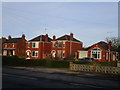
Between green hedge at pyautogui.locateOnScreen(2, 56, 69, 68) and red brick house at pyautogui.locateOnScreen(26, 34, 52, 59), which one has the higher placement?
red brick house at pyautogui.locateOnScreen(26, 34, 52, 59)

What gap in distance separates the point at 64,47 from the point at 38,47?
369 inches

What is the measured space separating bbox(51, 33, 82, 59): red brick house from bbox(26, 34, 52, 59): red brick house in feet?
Answer: 10.8

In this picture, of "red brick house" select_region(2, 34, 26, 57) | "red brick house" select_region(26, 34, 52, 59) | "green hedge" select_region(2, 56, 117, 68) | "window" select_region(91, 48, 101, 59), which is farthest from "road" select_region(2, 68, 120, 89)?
"red brick house" select_region(2, 34, 26, 57)

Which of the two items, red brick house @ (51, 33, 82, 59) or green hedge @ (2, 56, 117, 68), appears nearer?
green hedge @ (2, 56, 117, 68)

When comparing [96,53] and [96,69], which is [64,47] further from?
[96,69]

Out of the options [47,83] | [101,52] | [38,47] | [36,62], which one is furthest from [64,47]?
[47,83]

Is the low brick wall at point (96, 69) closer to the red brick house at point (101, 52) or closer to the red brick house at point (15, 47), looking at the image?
the red brick house at point (101, 52)

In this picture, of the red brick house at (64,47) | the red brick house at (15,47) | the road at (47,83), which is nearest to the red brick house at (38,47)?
the red brick house at (64,47)

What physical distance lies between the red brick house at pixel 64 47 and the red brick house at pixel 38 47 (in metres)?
3.30

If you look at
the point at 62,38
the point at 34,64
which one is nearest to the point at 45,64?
the point at 34,64

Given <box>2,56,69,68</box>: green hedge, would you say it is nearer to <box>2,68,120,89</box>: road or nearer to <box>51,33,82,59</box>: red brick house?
<box>2,68,120,89</box>: road

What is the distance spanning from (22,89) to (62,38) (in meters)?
47.1

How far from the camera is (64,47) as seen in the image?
54.7 m

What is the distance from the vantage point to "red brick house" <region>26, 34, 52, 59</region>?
58.1m
